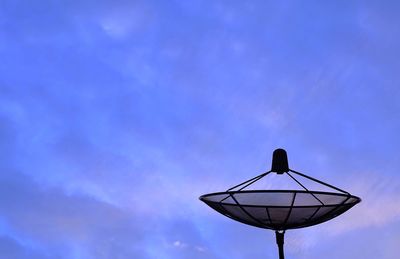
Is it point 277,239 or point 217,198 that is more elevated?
point 217,198

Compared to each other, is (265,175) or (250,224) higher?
(265,175)

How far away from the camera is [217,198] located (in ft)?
14.8

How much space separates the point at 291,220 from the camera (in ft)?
13.6

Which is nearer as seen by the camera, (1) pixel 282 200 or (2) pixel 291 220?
(2) pixel 291 220

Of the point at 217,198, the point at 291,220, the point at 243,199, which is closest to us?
the point at 291,220

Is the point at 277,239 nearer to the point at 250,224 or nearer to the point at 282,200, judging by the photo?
the point at 250,224

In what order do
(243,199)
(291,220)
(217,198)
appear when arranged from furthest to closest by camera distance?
(243,199)
(217,198)
(291,220)

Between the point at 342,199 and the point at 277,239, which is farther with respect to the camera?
the point at 342,199

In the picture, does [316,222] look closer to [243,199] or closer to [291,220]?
[291,220]

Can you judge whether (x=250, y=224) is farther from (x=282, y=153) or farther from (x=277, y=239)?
(x=282, y=153)

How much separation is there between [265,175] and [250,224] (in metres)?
0.41

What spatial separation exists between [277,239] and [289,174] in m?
0.52

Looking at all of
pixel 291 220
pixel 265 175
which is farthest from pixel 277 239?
pixel 265 175

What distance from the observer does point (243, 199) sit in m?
4.94
